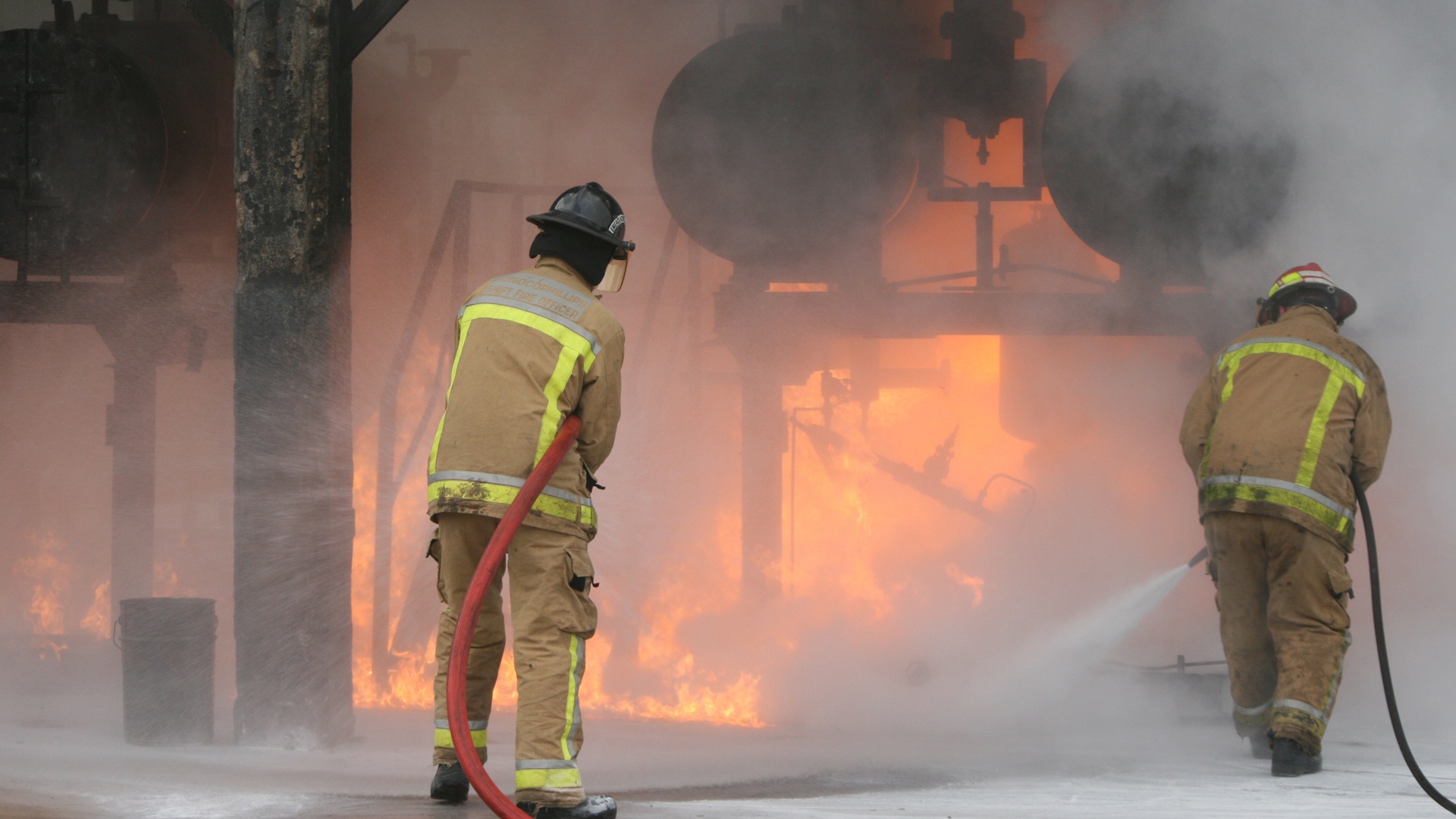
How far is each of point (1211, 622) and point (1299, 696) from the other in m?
2.21

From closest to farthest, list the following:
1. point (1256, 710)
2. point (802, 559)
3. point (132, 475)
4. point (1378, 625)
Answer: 1. point (1378, 625)
2. point (1256, 710)
3. point (802, 559)
4. point (132, 475)

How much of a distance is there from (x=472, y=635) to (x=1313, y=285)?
310 centimetres

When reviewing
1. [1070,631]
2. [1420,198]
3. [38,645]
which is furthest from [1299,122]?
[38,645]

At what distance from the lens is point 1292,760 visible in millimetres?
3844

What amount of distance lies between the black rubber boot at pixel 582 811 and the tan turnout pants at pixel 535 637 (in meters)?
0.02

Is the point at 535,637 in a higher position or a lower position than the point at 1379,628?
higher

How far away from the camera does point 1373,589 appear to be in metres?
3.90

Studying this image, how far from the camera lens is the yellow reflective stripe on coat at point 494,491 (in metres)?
3.01

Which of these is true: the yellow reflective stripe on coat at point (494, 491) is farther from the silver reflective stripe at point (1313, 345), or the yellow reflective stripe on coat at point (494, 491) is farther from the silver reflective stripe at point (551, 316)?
the silver reflective stripe at point (1313, 345)

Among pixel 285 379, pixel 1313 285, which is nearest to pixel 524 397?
pixel 285 379

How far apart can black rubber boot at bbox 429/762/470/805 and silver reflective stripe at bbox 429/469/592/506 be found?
0.74m

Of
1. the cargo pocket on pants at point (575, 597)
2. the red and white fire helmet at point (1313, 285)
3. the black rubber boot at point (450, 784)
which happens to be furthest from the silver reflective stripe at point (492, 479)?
the red and white fire helmet at point (1313, 285)

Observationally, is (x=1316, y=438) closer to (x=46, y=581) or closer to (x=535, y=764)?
(x=535, y=764)

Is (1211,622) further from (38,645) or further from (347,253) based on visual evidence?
(38,645)
